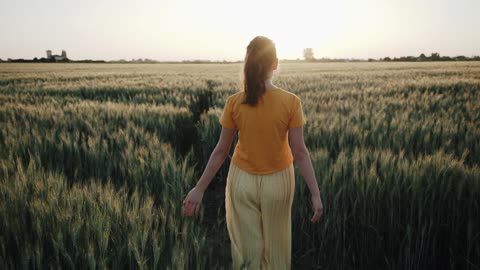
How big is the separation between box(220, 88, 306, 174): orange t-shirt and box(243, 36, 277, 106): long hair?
6 cm

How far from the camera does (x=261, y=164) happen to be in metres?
1.76

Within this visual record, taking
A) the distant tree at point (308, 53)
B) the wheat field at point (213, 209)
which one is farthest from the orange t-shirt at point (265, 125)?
the distant tree at point (308, 53)

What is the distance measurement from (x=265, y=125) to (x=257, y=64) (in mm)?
298

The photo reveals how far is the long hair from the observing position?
5.23ft

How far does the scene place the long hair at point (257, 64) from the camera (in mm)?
1595

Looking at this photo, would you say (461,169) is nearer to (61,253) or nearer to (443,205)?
(443,205)

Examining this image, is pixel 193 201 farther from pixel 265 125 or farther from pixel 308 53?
pixel 308 53

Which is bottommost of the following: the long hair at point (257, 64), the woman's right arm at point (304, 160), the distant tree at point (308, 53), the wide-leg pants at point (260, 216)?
the wide-leg pants at point (260, 216)

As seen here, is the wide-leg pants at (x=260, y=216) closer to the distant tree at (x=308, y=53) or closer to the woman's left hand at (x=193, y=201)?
Result: the woman's left hand at (x=193, y=201)

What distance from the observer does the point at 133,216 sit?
5.40 feet

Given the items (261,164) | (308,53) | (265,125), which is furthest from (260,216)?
(308,53)

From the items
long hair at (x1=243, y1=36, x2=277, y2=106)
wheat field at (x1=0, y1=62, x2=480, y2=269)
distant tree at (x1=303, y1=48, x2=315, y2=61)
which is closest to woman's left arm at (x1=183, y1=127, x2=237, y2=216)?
wheat field at (x1=0, y1=62, x2=480, y2=269)

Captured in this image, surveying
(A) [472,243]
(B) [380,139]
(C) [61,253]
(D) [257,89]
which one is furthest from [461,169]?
(C) [61,253]

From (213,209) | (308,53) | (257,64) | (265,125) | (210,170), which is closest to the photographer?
(257,64)
